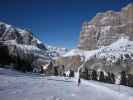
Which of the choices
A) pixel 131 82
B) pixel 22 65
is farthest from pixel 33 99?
pixel 22 65

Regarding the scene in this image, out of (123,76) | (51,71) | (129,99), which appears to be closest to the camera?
(129,99)

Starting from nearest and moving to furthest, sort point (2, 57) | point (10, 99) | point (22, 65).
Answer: point (10, 99), point (2, 57), point (22, 65)

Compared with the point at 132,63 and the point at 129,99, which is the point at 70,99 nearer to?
the point at 129,99

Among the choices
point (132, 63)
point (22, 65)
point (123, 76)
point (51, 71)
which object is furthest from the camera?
point (132, 63)

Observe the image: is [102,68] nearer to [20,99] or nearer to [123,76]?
[123,76]

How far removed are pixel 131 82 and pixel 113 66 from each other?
334 ft

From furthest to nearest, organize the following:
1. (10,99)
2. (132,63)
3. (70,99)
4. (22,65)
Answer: (132,63)
(22,65)
(70,99)
(10,99)

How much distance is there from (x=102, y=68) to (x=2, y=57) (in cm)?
10530

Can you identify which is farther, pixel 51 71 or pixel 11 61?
pixel 51 71

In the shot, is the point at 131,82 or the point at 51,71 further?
the point at 51,71

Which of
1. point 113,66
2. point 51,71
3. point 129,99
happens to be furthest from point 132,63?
point 129,99

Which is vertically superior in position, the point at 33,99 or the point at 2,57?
the point at 2,57

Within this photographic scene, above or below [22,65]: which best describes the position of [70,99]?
Result: below

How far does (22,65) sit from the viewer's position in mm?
124562
